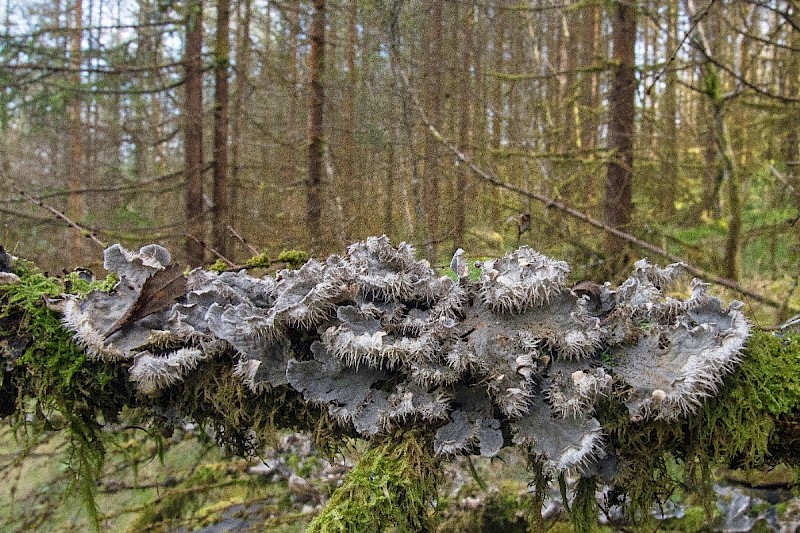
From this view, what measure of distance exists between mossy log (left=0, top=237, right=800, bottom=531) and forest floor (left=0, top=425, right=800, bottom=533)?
1672 mm

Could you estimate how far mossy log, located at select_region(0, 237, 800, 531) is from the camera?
1272 mm

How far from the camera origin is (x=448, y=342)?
134 centimetres

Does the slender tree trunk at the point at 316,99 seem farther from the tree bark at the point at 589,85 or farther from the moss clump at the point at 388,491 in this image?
the tree bark at the point at 589,85

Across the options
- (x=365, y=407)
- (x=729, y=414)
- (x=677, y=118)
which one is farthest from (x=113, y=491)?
(x=677, y=118)

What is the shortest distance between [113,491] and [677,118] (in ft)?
22.8

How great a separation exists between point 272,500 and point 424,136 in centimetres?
275

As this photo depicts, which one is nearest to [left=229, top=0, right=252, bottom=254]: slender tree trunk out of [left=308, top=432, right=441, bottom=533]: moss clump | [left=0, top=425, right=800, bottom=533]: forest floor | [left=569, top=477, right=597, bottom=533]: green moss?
[left=0, top=425, right=800, bottom=533]: forest floor

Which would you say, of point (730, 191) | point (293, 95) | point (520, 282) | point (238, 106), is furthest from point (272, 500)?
point (238, 106)

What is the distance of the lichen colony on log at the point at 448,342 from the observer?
49.8 inches

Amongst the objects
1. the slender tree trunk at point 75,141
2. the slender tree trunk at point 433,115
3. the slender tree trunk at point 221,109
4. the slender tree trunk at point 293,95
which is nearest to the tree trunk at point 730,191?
the slender tree trunk at point 433,115

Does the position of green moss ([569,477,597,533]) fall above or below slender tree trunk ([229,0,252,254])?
below

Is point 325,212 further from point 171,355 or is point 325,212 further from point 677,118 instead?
point 677,118

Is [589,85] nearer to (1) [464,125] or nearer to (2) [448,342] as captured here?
(1) [464,125]

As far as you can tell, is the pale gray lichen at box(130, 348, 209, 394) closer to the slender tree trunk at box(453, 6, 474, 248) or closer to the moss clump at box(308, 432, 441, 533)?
the moss clump at box(308, 432, 441, 533)
